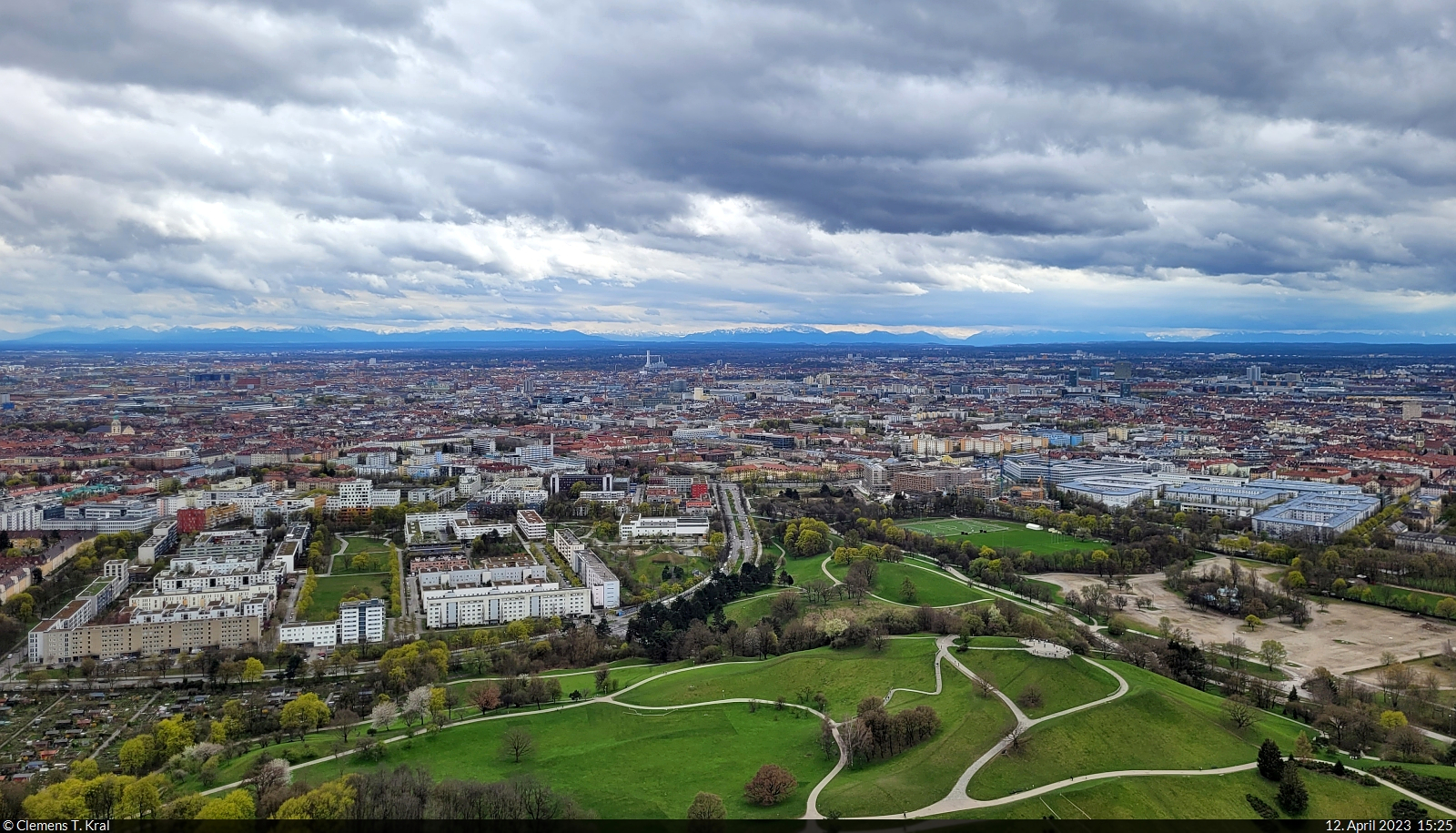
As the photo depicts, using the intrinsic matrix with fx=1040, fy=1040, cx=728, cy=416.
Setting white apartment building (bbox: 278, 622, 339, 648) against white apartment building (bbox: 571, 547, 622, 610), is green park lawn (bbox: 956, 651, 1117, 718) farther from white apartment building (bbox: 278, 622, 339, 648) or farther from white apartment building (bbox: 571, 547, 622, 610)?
white apartment building (bbox: 278, 622, 339, 648)

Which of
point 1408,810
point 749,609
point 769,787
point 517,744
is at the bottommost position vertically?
point 749,609

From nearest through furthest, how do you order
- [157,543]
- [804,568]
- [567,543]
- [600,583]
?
[600,583], [804,568], [157,543], [567,543]

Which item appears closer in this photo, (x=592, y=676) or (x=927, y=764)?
(x=927, y=764)

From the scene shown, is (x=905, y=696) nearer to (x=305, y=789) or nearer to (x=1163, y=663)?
(x=1163, y=663)

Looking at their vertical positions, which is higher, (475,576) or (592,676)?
(475,576)

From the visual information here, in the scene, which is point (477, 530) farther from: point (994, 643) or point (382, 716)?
point (994, 643)

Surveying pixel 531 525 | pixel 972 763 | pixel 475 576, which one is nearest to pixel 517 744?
pixel 972 763

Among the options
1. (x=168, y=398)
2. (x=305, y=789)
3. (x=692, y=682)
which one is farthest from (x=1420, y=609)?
(x=168, y=398)
